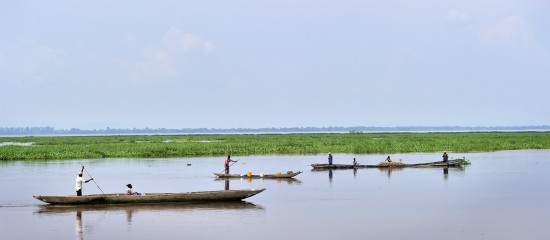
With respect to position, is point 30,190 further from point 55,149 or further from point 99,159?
point 55,149

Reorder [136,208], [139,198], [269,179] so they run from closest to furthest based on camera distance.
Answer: [136,208], [139,198], [269,179]

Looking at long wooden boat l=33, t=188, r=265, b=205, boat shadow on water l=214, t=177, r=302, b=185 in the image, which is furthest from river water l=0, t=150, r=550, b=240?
long wooden boat l=33, t=188, r=265, b=205

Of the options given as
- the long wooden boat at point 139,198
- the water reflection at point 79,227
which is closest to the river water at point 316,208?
the water reflection at point 79,227

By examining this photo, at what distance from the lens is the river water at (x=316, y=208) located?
66.7 ft

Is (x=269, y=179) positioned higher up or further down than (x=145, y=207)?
higher up

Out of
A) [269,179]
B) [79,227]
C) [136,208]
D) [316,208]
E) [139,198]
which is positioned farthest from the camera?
[269,179]

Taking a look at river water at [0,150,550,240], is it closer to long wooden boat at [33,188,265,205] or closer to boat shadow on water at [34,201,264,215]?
boat shadow on water at [34,201,264,215]

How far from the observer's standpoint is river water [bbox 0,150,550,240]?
20328 millimetres

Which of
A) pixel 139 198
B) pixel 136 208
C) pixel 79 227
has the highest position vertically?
pixel 139 198

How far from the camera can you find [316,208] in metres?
25.0

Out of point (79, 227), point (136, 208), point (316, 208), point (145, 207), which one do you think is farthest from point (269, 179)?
point (79, 227)

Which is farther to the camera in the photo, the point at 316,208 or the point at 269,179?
the point at 269,179

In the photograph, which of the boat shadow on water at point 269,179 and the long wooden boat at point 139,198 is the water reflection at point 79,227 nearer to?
the long wooden boat at point 139,198

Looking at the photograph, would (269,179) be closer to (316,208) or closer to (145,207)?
(316,208)
